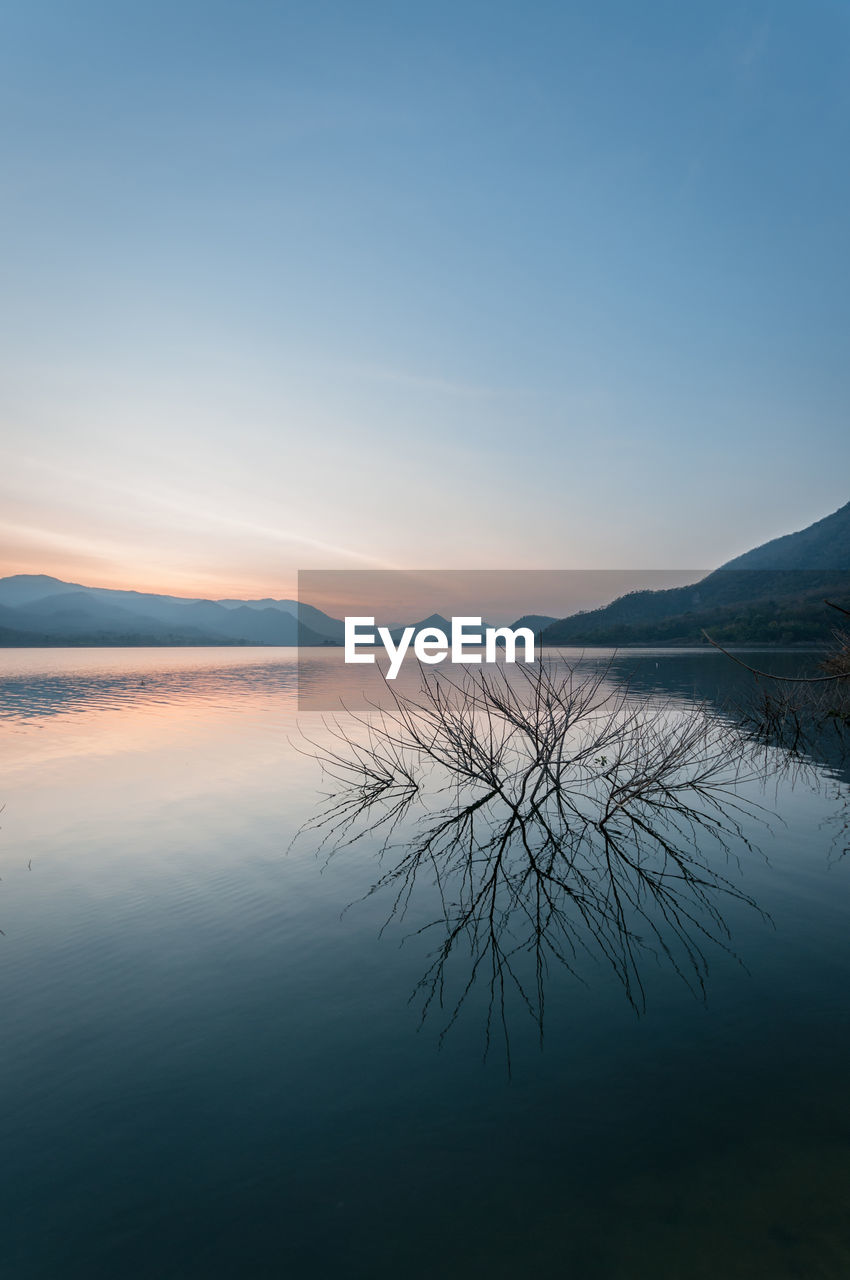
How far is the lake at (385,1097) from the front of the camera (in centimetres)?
301

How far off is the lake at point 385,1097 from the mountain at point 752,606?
9660cm

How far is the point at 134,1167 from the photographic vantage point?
11.5 feet

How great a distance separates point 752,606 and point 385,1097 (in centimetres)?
13502

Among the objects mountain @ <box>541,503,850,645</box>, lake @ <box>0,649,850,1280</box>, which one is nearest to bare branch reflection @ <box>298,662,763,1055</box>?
lake @ <box>0,649,850,1280</box>

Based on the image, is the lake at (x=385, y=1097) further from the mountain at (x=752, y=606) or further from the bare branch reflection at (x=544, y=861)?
the mountain at (x=752, y=606)

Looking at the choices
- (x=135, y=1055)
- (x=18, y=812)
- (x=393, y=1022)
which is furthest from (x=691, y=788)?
(x=18, y=812)

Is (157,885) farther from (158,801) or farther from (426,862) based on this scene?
(158,801)

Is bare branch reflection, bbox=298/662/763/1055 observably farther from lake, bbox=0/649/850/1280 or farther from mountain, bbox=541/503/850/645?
mountain, bbox=541/503/850/645

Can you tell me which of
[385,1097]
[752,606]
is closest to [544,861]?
Answer: [385,1097]

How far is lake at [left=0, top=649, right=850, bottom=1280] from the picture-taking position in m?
3.01

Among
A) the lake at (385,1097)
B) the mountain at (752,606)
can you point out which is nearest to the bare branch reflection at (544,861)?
the lake at (385,1097)

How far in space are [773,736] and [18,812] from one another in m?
20.5

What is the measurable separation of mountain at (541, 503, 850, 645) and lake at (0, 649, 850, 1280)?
9660 cm

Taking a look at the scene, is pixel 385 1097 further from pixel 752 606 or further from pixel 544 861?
pixel 752 606
